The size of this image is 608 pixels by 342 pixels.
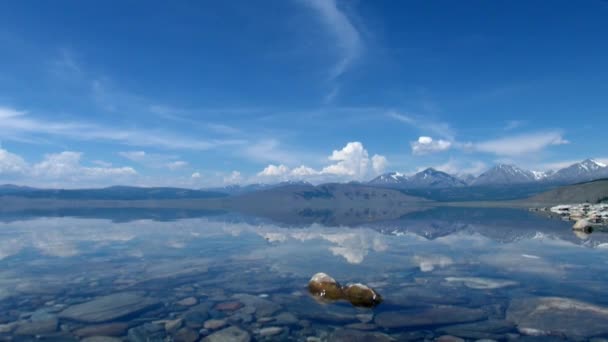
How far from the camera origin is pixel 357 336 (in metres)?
13.1

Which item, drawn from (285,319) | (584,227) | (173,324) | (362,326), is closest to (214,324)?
(173,324)

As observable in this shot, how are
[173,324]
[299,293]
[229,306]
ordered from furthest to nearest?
[299,293], [229,306], [173,324]

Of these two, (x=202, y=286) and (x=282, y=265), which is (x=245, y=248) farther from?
(x=202, y=286)

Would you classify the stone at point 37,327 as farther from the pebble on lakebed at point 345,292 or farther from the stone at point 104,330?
the pebble on lakebed at point 345,292

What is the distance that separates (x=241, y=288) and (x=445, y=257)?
16.7 metres

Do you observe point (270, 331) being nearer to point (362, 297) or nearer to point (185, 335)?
point (185, 335)

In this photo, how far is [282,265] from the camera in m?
26.3

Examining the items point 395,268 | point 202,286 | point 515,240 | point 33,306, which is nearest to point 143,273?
point 202,286

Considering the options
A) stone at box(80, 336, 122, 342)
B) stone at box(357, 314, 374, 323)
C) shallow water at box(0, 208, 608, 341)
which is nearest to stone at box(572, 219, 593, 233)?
shallow water at box(0, 208, 608, 341)

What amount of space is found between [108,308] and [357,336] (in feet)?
35.0

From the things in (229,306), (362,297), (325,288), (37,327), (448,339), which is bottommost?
(448,339)

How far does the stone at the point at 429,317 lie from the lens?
1425 centimetres

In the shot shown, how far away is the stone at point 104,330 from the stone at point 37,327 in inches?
42.8

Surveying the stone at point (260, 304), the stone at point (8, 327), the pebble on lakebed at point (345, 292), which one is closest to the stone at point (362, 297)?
the pebble on lakebed at point (345, 292)
